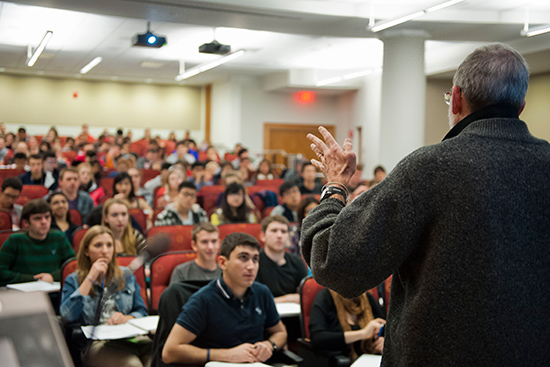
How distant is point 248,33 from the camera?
11.9 m

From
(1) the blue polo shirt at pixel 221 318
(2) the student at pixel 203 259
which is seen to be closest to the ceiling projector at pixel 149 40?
(2) the student at pixel 203 259

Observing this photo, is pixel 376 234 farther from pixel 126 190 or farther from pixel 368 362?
pixel 126 190

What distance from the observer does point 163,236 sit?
2.12m

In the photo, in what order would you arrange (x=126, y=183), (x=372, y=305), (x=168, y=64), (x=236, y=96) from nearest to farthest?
(x=372, y=305)
(x=126, y=183)
(x=168, y=64)
(x=236, y=96)

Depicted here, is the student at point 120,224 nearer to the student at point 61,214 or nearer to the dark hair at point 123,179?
the student at point 61,214

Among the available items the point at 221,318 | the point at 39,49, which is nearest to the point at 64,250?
the point at 221,318

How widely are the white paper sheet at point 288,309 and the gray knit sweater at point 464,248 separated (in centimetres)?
281

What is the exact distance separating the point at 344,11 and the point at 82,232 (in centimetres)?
489

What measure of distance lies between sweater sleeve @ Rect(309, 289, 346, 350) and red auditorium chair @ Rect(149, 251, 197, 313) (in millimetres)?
1172

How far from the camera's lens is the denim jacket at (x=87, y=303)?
363 centimetres

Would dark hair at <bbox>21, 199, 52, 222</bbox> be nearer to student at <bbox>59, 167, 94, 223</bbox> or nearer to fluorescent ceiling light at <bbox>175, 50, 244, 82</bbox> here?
student at <bbox>59, 167, 94, 223</bbox>

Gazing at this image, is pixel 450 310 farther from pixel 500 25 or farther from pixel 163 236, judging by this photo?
pixel 500 25

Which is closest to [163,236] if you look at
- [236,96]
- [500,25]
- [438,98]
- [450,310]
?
[450,310]

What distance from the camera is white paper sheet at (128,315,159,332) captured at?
11.8 ft
